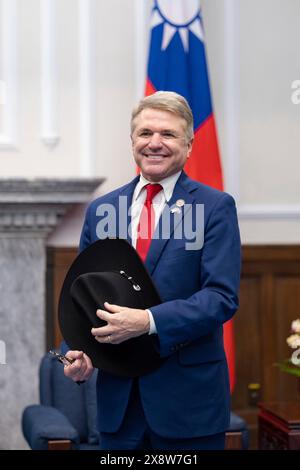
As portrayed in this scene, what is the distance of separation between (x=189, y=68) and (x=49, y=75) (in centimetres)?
83

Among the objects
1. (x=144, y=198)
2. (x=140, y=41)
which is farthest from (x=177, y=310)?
(x=140, y=41)

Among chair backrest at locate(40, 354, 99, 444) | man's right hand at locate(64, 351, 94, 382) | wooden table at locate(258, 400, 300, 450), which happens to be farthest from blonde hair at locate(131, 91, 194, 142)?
chair backrest at locate(40, 354, 99, 444)

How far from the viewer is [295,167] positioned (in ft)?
17.9

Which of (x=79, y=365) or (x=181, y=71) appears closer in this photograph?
→ (x=79, y=365)

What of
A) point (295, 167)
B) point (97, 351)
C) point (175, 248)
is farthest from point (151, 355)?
point (295, 167)

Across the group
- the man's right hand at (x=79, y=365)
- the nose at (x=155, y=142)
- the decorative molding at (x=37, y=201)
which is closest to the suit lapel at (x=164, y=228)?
the nose at (x=155, y=142)

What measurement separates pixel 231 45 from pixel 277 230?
1174mm

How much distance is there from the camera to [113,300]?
1982 mm

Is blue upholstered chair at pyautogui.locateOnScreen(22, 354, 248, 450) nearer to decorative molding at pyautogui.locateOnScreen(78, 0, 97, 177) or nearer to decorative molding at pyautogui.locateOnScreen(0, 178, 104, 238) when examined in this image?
decorative molding at pyautogui.locateOnScreen(0, 178, 104, 238)

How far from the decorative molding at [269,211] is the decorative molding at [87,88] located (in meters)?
0.97

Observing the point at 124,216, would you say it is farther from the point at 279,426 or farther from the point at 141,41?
the point at 141,41

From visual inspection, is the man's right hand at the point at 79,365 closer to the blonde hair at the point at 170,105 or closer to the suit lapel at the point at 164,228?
the suit lapel at the point at 164,228

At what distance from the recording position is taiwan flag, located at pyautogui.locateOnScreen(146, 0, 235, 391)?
5.06 m
